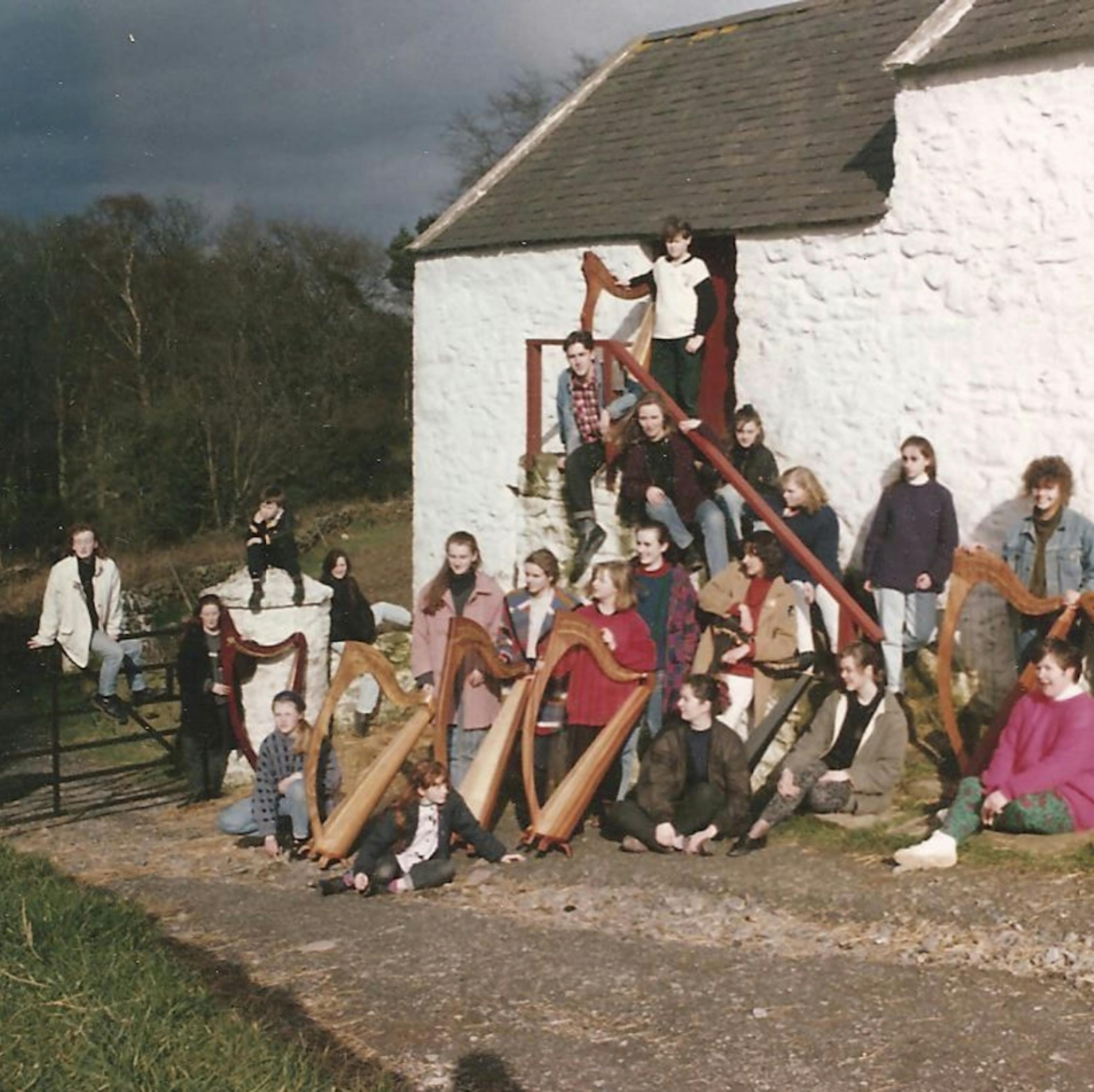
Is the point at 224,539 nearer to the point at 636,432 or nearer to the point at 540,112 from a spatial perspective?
the point at 540,112

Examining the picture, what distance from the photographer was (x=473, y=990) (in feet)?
20.9

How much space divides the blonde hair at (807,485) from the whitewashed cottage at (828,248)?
3.10 feet

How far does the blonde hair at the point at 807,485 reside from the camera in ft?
31.3

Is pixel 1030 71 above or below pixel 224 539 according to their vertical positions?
above

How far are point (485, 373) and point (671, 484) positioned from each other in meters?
4.95

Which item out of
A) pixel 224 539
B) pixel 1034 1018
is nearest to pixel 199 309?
pixel 224 539

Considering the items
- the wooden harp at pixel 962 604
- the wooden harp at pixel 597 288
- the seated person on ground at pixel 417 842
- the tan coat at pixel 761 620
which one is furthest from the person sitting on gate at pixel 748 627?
the wooden harp at pixel 597 288

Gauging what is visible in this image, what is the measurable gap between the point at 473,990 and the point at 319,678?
5611mm

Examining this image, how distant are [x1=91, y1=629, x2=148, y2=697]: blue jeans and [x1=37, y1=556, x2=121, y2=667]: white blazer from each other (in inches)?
1.9

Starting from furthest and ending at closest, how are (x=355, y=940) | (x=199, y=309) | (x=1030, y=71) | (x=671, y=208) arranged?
1. (x=199, y=309)
2. (x=671, y=208)
3. (x=1030, y=71)
4. (x=355, y=940)

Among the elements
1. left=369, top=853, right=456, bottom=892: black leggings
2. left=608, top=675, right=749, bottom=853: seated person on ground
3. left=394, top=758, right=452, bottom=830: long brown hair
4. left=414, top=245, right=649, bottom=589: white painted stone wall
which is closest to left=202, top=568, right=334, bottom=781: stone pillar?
left=414, top=245, right=649, bottom=589: white painted stone wall

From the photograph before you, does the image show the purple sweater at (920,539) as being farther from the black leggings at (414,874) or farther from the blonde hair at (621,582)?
the black leggings at (414,874)

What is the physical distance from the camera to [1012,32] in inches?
380

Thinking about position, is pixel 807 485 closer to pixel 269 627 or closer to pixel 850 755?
pixel 850 755
